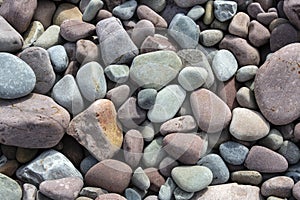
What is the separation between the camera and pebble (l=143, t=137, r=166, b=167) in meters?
1.37

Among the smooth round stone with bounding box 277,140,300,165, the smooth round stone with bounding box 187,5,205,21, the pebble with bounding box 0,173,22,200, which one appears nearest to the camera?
the pebble with bounding box 0,173,22,200

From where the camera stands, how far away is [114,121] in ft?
4.52

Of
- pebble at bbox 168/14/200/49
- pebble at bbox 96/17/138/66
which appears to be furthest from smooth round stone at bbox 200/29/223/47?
pebble at bbox 96/17/138/66

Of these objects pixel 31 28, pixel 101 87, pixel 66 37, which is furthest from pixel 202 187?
pixel 31 28

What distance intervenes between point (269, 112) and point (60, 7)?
0.83 meters

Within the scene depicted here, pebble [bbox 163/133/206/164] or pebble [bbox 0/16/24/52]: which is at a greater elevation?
pebble [bbox 0/16/24/52]

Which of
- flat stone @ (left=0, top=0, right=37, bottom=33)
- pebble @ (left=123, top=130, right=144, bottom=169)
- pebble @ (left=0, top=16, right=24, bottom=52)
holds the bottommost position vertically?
pebble @ (left=123, top=130, right=144, bottom=169)

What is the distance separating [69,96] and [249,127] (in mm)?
595

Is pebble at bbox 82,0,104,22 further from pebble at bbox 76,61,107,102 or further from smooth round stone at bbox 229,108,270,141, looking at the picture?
smooth round stone at bbox 229,108,270,141

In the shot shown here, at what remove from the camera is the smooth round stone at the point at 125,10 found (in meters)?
1.48

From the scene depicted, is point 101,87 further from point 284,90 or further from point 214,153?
point 284,90

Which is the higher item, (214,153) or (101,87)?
(101,87)

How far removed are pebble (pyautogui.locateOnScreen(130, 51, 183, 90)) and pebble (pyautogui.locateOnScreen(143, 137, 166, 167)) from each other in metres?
0.19

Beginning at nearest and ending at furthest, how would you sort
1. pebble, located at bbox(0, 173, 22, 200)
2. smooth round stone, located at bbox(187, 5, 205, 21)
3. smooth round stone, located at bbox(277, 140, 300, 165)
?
pebble, located at bbox(0, 173, 22, 200), smooth round stone, located at bbox(277, 140, 300, 165), smooth round stone, located at bbox(187, 5, 205, 21)
